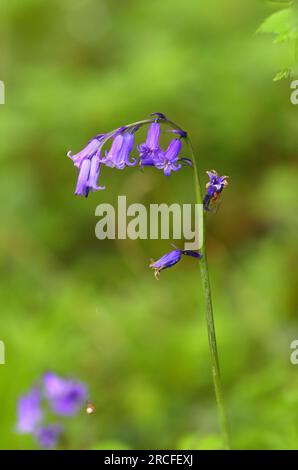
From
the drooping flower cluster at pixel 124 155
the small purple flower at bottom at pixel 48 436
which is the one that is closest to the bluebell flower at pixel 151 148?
the drooping flower cluster at pixel 124 155

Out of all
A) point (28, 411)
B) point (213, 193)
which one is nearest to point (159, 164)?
point (213, 193)

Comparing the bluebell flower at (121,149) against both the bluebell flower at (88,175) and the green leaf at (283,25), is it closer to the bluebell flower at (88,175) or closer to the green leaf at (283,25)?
the bluebell flower at (88,175)

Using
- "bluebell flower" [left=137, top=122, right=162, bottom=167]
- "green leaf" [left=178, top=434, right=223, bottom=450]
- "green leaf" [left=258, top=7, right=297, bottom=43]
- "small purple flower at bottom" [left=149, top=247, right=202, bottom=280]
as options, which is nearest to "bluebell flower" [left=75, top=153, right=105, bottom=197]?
"bluebell flower" [left=137, top=122, right=162, bottom=167]

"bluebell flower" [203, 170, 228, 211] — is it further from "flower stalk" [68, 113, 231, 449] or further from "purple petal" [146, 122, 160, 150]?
"purple petal" [146, 122, 160, 150]

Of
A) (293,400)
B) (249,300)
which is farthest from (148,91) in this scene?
(293,400)

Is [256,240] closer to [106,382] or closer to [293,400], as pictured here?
[106,382]

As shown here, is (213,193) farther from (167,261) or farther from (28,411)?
(28,411)
